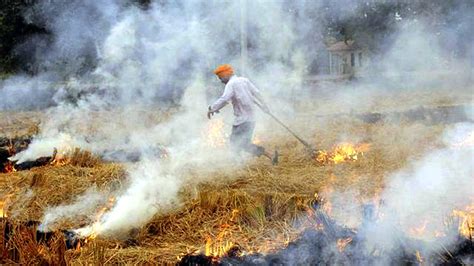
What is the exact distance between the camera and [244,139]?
7426 mm

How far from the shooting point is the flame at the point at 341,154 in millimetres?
7266

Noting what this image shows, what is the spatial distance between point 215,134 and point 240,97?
197cm

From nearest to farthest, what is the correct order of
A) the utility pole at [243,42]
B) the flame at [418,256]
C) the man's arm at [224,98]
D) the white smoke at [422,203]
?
the flame at [418,256]
the white smoke at [422,203]
the man's arm at [224,98]
the utility pole at [243,42]

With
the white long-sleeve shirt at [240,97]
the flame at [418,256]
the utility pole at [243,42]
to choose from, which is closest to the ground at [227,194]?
the white long-sleeve shirt at [240,97]

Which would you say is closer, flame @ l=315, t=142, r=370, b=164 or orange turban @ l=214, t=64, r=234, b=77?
orange turban @ l=214, t=64, r=234, b=77

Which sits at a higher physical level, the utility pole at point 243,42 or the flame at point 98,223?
the utility pole at point 243,42

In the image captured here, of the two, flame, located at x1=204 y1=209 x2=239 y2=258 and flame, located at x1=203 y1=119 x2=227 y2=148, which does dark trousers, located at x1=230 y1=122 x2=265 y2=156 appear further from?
flame, located at x1=204 y1=209 x2=239 y2=258

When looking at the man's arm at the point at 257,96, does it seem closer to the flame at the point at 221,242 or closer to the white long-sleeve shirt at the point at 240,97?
the white long-sleeve shirt at the point at 240,97

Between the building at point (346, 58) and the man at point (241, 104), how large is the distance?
8.48 meters

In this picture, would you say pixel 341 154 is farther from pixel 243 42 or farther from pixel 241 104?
pixel 243 42

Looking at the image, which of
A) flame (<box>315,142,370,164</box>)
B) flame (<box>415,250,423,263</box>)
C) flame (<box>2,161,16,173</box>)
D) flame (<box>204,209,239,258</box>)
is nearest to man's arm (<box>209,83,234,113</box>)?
flame (<box>315,142,370,164</box>)

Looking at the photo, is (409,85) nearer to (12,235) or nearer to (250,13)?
(250,13)

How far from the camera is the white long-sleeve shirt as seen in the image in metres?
7.11

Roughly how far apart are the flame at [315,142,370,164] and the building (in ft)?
24.8
